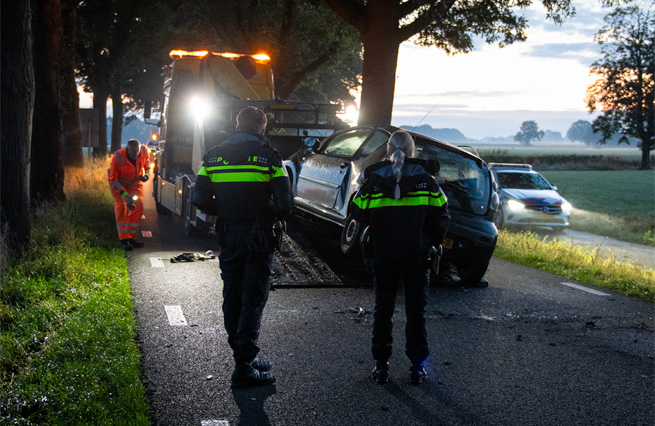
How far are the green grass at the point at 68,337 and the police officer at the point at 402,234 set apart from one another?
1.88m

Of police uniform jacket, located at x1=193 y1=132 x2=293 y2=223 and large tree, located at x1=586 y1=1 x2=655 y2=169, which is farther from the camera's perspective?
large tree, located at x1=586 y1=1 x2=655 y2=169

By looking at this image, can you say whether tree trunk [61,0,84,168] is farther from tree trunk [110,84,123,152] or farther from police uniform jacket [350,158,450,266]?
tree trunk [110,84,123,152]

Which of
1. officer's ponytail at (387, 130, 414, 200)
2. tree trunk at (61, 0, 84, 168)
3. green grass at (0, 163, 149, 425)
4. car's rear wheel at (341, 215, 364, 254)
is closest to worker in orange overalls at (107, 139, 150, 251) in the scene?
green grass at (0, 163, 149, 425)

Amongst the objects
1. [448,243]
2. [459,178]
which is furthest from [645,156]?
[448,243]

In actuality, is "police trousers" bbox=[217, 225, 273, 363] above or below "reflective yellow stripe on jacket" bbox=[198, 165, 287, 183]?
below

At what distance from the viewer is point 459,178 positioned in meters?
8.91

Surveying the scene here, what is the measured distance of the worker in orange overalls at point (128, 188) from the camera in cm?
1059

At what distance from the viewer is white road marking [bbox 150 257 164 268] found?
945 cm

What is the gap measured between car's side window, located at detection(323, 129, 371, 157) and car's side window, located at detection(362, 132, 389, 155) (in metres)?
0.20

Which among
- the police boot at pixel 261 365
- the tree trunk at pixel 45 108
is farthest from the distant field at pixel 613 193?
the police boot at pixel 261 365

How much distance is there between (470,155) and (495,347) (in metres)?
3.36

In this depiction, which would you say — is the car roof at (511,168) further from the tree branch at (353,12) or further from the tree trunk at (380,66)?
the tree branch at (353,12)

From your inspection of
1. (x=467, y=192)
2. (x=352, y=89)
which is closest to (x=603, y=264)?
(x=467, y=192)

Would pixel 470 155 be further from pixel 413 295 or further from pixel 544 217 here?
pixel 544 217
